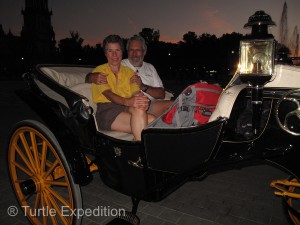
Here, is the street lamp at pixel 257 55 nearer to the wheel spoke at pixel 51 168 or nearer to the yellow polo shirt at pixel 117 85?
the yellow polo shirt at pixel 117 85

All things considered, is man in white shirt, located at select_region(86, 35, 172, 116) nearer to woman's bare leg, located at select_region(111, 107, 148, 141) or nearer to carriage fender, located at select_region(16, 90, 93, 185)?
woman's bare leg, located at select_region(111, 107, 148, 141)

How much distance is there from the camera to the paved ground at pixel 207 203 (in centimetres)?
266

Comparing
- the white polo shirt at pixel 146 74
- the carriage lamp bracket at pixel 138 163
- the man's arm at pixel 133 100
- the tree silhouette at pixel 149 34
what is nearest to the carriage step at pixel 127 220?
the carriage lamp bracket at pixel 138 163

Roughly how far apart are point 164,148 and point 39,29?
268 ft

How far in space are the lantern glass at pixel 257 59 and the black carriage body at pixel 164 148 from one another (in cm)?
24

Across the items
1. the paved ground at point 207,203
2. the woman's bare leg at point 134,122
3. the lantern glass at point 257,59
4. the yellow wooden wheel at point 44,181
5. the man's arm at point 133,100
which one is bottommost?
the paved ground at point 207,203

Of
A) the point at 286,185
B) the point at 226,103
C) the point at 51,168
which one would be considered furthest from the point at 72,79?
the point at 286,185

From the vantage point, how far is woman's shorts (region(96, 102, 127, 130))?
247 cm

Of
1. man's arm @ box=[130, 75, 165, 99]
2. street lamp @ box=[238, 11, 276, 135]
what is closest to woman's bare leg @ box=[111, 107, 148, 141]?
man's arm @ box=[130, 75, 165, 99]

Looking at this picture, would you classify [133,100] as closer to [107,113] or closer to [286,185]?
[107,113]

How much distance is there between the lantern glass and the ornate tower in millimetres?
75689

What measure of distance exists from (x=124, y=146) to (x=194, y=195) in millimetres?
1512

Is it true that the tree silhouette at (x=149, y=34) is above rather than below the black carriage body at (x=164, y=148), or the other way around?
above

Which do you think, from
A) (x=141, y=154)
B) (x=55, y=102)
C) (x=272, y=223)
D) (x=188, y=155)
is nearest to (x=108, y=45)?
(x=55, y=102)
